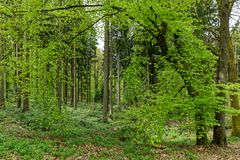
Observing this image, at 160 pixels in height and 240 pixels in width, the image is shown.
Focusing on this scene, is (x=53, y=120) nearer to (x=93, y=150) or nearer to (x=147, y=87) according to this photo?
(x=93, y=150)

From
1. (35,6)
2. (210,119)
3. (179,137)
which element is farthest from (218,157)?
(35,6)

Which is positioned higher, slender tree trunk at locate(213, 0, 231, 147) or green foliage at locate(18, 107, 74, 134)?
slender tree trunk at locate(213, 0, 231, 147)

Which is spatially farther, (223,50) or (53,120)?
(53,120)

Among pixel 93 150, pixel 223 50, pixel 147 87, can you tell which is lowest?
pixel 93 150

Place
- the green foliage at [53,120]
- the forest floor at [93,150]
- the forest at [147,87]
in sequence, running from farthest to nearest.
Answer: the green foliage at [53,120] < the forest at [147,87] < the forest floor at [93,150]

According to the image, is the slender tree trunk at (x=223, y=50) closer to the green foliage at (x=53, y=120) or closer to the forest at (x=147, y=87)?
the forest at (x=147, y=87)

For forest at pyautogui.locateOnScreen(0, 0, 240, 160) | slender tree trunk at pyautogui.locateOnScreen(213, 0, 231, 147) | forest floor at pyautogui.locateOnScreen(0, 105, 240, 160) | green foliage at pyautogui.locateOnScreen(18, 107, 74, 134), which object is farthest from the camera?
green foliage at pyautogui.locateOnScreen(18, 107, 74, 134)

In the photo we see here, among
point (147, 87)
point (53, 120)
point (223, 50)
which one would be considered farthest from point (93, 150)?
point (223, 50)

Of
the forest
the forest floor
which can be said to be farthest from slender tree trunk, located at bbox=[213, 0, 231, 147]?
the forest floor

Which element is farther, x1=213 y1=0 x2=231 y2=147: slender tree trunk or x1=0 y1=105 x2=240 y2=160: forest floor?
x1=213 y1=0 x2=231 y2=147: slender tree trunk

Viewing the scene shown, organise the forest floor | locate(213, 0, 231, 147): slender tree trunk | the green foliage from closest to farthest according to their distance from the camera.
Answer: the forest floor, locate(213, 0, 231, 147): slender tree trunk, the green foliage

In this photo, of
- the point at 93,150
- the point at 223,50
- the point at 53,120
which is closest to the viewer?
the point at 93,150

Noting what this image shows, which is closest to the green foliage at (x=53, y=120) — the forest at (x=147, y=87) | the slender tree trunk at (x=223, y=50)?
the forest at (x=147, y=87)

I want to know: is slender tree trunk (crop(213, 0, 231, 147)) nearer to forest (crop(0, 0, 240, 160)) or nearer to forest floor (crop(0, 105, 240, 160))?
forest (crop(0, 0, 240, 160))
